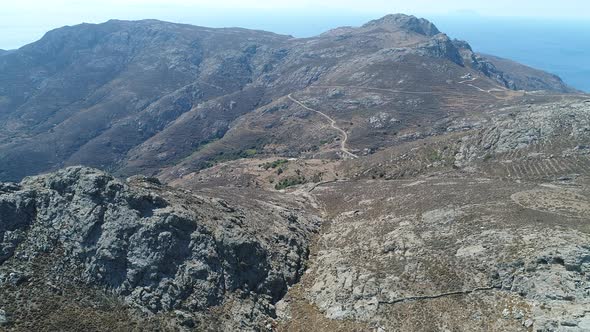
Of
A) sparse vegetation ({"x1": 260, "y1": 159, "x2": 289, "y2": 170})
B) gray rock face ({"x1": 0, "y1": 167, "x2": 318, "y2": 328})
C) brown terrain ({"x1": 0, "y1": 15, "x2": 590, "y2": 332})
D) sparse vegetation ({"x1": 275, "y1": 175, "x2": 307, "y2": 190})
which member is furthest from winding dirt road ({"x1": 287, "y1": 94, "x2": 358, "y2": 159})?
gray rock face ({"x1": 0, "y1": 167, "x2": 318, "y2": 328})

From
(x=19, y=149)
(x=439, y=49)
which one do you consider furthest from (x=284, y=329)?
(x=19, y=149)

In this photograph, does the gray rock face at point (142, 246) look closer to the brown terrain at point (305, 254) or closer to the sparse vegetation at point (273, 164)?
the brown terrain at point (305, 254)

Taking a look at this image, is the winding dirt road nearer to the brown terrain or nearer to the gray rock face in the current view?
the brown terrain

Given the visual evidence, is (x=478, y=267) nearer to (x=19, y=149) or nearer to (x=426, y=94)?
(x=426, y=94)

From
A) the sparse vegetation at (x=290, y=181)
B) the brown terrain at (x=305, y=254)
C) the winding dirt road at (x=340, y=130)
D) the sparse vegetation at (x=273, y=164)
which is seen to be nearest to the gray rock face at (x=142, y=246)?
the brown terrain at (x=305, y=254)

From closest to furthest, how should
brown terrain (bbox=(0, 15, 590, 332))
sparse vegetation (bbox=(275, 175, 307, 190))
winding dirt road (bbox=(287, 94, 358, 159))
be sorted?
brown terrain (bbox=(0, 15, 590, 332)) < sparse vegetation (bbox=(275, 175, 307, 190)) < winding dirt road (bbox=(287, 94, 358, 159))

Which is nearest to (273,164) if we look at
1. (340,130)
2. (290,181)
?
(290,181)

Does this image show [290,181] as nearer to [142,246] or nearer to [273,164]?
[273,164]

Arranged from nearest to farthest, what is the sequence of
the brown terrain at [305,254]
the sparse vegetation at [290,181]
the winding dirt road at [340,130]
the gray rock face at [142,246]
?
the brown terrain at [305,254] < the gray rock face at [142,246] < the sparse vegetation at [290,181] < the winding dirt road at [340,130]
